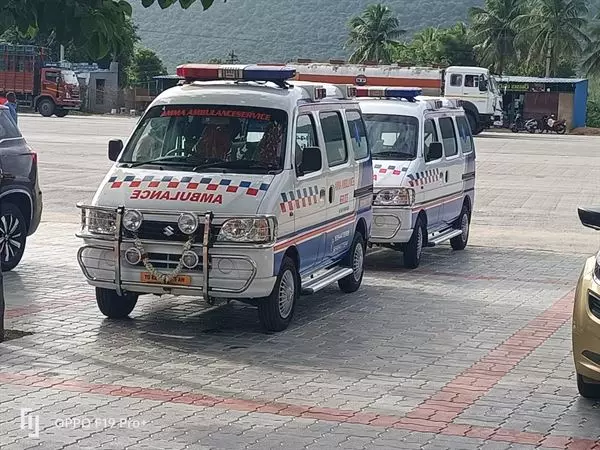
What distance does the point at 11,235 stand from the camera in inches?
496

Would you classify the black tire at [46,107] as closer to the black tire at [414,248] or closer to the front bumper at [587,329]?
the black tire at [414,248]

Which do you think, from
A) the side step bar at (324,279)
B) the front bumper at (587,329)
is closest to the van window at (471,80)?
the side step bar at (324,279)

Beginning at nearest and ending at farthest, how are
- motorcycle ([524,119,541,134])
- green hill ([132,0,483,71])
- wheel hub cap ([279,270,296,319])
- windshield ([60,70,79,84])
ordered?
wheel hub cap ([279,270,296,319]) → windshield ([60,70,79,84]) → motorcycle ([524,119,541,134]) → green hill ([132,0,483,71])

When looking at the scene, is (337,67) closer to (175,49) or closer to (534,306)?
(534,306)

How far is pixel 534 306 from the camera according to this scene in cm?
1160

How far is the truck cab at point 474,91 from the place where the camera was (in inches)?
2079

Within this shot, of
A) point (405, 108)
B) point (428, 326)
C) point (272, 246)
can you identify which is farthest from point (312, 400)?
point (405, 108)

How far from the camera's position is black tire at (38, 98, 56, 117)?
58.0 metres

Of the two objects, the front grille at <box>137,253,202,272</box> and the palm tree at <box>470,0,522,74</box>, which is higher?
the palm tree at <box>470,0,522,74</box>

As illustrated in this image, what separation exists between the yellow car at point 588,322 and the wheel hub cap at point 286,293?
9.48ft

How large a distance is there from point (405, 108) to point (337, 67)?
1476 inches

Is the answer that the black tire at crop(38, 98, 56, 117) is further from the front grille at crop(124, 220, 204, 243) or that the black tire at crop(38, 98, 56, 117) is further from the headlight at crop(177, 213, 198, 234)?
the headlight at crop(177, 213, 198, 234)

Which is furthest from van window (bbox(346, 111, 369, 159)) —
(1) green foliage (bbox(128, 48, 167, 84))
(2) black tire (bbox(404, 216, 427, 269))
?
(1) green foliage (bbox(128, 48, 167, 84))

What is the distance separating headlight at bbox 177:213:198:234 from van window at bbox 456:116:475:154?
7691mm
